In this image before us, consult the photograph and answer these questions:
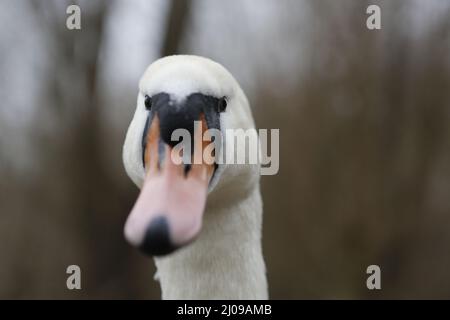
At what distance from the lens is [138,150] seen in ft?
2.76

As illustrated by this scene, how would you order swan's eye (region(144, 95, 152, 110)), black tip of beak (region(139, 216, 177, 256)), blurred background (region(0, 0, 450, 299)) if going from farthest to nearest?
blurred background (region(0, 0, 450, 299)) < swan's eye (region(144, 95, 152, 110)) < black tip of beak (region(139, 216, 177, 256))

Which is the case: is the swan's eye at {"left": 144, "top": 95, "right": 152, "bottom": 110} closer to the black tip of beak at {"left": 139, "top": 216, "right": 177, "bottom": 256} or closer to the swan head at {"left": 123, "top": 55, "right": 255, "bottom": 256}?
the swan head at {"left": 123, "top": 55, "right": 255, "bottom": 256}

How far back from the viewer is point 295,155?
347 centimetres

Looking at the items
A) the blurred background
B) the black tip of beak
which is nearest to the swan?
the black tip of beak

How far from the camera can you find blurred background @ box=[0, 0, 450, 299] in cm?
319

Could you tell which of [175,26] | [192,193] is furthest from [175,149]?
[175,26]

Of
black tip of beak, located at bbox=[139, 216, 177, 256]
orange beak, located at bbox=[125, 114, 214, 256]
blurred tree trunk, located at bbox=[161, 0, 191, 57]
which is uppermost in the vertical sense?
blurred tree trunk, located at bbox=[161, 0, 191, 57]

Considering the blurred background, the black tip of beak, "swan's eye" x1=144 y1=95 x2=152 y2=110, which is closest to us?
the black tip of beak

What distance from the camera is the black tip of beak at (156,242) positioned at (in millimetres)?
642

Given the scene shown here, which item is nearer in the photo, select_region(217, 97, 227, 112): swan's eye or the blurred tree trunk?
select_region(217, 97, 227, 112): swan's eye

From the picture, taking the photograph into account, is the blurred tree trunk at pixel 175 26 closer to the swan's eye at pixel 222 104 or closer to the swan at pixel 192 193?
the swan at pixel 192 193
